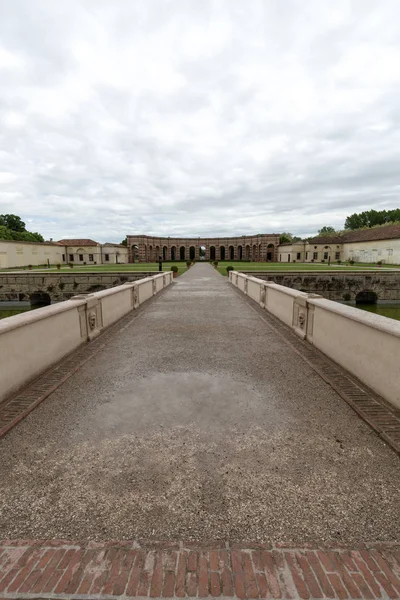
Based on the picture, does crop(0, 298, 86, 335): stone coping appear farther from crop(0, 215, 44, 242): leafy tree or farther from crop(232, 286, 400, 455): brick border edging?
crop(0, 215, 44, 242): leafy tree

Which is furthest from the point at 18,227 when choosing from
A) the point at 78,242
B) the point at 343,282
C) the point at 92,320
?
the point at 92,320

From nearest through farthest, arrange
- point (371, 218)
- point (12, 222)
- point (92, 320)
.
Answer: point (92, 320) < point (12, 222) < point (371, 218)

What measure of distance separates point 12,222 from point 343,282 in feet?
267

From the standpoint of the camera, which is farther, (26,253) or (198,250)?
(198,250)

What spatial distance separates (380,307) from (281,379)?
24689mm

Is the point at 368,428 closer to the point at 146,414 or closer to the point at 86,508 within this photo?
the point at 146,414

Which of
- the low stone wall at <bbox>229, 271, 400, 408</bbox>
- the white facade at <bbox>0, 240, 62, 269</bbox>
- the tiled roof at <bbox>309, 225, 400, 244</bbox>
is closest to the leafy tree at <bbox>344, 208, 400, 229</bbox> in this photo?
the tiled roof at <bbox>309, 225, 400, 244</bbox>

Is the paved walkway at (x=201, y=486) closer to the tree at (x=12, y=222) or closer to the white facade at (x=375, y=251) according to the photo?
the white facade at (x=375, y=251)

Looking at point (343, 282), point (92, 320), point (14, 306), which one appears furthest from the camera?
point (343, 282)

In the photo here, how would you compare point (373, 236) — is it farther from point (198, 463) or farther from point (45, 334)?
point (198, 463)

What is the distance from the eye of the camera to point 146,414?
3721mm

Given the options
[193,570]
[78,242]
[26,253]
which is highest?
[78,242]

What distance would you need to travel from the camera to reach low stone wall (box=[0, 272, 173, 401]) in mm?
4199

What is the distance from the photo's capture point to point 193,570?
1872mm
